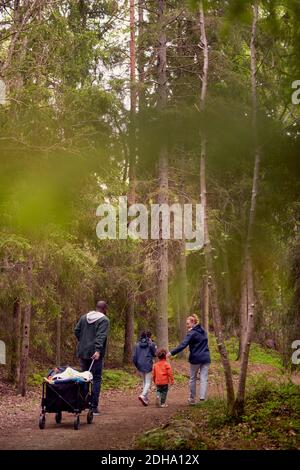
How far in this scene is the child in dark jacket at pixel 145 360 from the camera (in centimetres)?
1138

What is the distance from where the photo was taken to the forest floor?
7164 mm

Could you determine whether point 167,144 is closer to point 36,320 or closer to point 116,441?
point 116,441

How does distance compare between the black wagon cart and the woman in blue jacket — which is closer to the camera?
the black wagon cart

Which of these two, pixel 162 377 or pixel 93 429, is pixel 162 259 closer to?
pixel 162 377

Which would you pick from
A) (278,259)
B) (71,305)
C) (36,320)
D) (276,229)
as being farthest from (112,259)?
(276,229)

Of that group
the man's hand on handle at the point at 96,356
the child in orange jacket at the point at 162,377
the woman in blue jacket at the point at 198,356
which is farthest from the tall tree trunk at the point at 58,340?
the man's hand on handle at the point at 96,356

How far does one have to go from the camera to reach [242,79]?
14430 millimetres

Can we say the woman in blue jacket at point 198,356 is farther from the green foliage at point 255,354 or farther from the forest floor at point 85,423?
the green foliage at point 255,354

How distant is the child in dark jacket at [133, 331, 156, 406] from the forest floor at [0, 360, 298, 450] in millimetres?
339

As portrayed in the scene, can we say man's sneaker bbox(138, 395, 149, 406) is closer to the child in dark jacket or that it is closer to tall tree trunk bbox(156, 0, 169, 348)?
the child in dark jacket

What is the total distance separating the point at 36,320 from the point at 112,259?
3696 millimetres

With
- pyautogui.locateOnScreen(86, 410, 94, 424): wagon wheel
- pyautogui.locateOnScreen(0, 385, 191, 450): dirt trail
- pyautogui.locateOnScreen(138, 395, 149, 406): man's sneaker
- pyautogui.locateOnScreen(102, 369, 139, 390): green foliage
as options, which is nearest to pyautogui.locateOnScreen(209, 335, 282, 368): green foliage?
pyautogui.locateOnScreen(102, 369, 139, 390): green foliage

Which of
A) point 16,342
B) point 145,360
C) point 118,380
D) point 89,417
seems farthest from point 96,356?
point 118,380

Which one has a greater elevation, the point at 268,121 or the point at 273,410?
the point at 268,121
